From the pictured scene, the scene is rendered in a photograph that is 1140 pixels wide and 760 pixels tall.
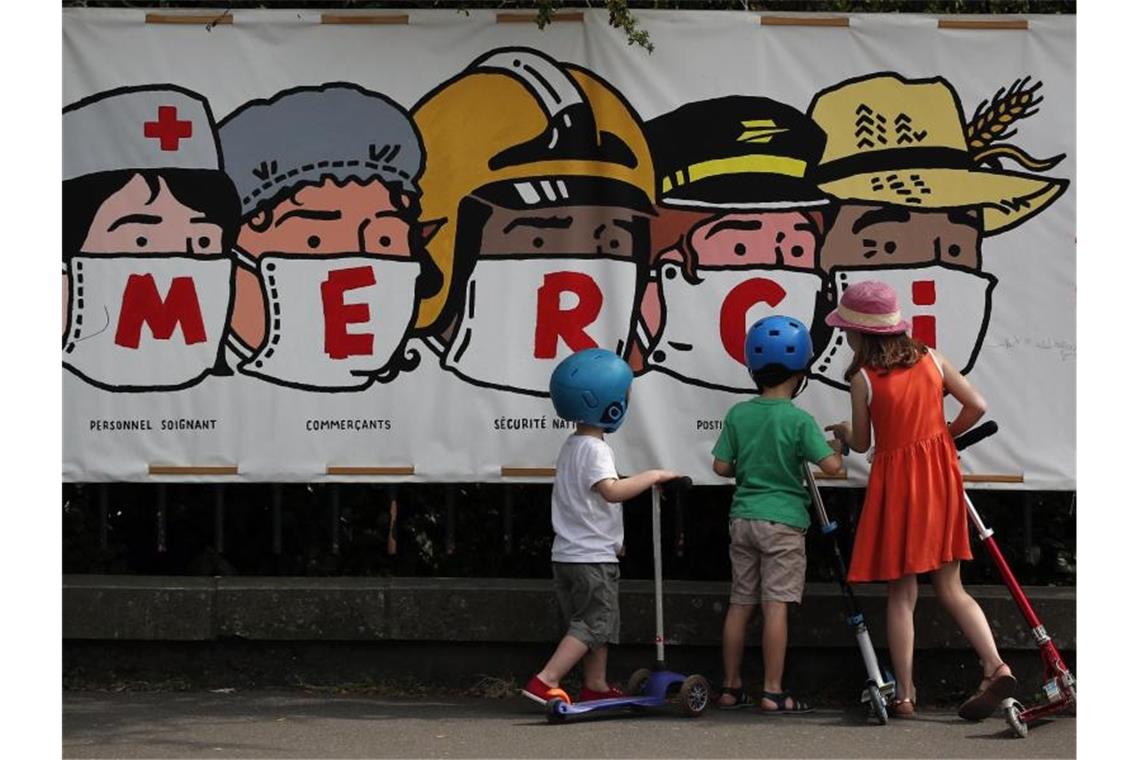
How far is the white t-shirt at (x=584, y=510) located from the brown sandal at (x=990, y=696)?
1576mm

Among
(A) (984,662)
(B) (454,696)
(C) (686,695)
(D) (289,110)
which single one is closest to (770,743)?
(C) (686,695)

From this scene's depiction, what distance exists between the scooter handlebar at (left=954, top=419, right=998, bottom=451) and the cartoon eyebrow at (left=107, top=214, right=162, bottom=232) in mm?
3798

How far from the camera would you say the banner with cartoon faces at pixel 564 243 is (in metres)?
8.29

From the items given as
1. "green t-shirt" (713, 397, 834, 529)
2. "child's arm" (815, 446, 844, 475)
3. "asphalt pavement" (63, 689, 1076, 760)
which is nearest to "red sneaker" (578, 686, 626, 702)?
"asphalt pavement" (63, 689, 1076, 760)

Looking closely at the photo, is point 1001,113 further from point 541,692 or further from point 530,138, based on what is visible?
point 541,692

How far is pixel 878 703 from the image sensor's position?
7.36 m

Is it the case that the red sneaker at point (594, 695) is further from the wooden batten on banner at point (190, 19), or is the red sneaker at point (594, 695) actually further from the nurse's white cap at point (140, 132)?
the wooden batten on banner at point (190, 19)

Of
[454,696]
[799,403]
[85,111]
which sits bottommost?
[454,696]

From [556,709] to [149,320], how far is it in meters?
2.72

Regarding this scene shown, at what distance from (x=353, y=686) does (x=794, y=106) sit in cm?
333

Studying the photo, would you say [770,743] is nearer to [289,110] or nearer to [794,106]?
[794,106]

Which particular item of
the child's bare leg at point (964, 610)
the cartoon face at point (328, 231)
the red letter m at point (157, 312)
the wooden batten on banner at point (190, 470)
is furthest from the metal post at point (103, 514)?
the child's bare leg at point (964, 610)

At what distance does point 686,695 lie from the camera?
740 cm

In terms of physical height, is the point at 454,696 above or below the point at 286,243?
below
